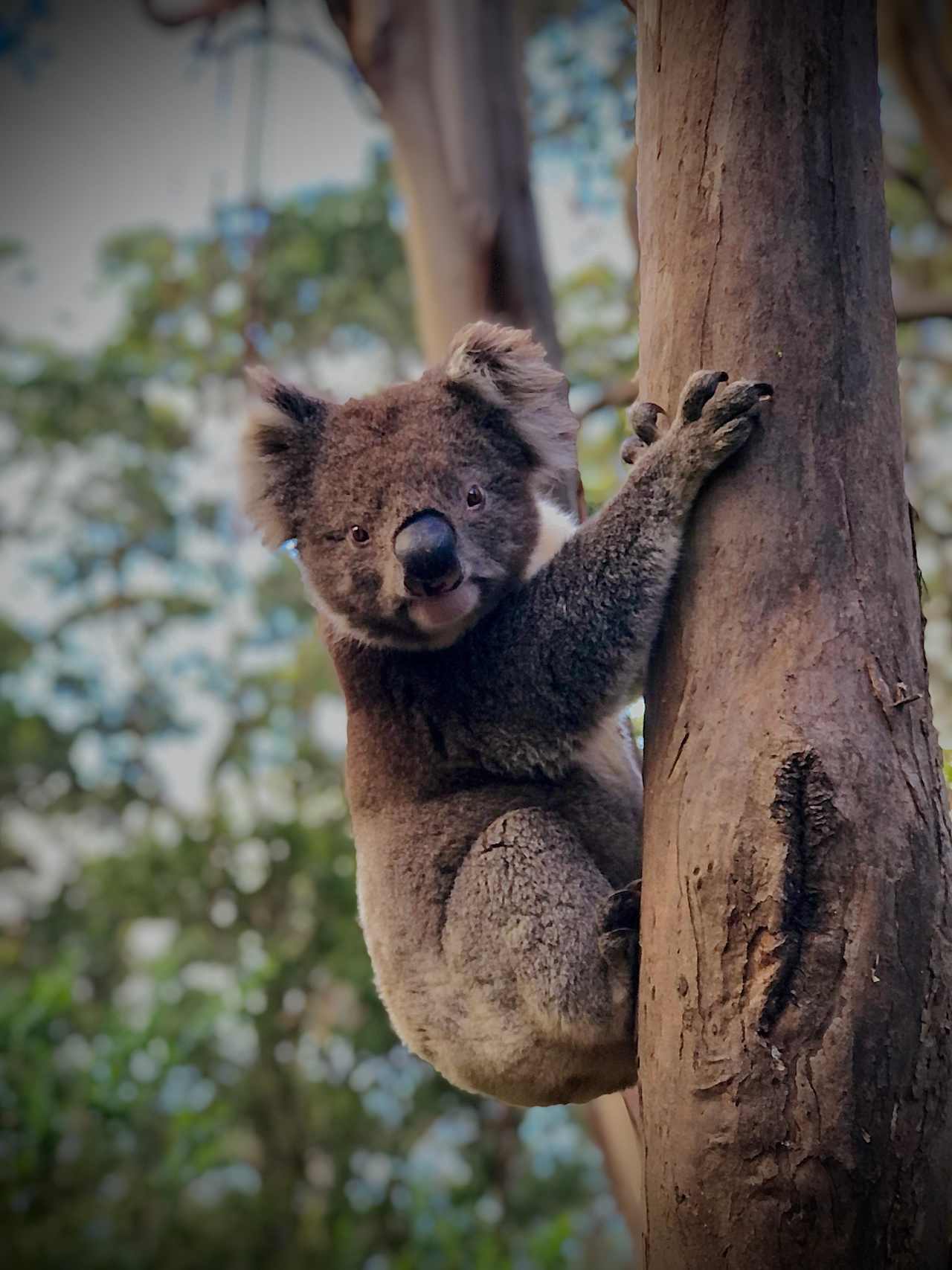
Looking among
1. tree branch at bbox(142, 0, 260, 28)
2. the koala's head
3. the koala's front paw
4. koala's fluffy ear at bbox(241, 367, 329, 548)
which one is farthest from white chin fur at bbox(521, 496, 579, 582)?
tree branch at bbox(142, 0, 260, 28)

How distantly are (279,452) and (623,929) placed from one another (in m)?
1.33

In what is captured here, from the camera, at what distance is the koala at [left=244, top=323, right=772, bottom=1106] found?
2184mm

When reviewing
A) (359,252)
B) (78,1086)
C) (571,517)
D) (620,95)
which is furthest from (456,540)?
(359,252)

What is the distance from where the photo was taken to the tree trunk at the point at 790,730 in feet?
5.33

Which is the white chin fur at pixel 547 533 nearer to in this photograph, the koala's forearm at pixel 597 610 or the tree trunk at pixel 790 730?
the koala's forearm at pixel 597 610

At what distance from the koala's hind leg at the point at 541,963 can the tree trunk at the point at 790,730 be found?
0.31 meters

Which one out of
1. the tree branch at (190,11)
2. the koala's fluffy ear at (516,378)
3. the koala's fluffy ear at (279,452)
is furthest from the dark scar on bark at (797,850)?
the tree branch at (190,11)

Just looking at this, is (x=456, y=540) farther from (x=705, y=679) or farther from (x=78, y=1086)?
(x=78, y=1086)

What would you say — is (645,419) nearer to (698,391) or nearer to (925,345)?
(698,391)

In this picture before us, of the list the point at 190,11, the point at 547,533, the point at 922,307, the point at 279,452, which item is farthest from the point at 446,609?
the point at 190,11

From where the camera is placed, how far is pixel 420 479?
2529mm

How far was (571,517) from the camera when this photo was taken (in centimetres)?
305

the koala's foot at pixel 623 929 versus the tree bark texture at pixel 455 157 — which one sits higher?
the tree bark texture at pixel 455 157

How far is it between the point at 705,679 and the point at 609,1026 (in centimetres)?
74
